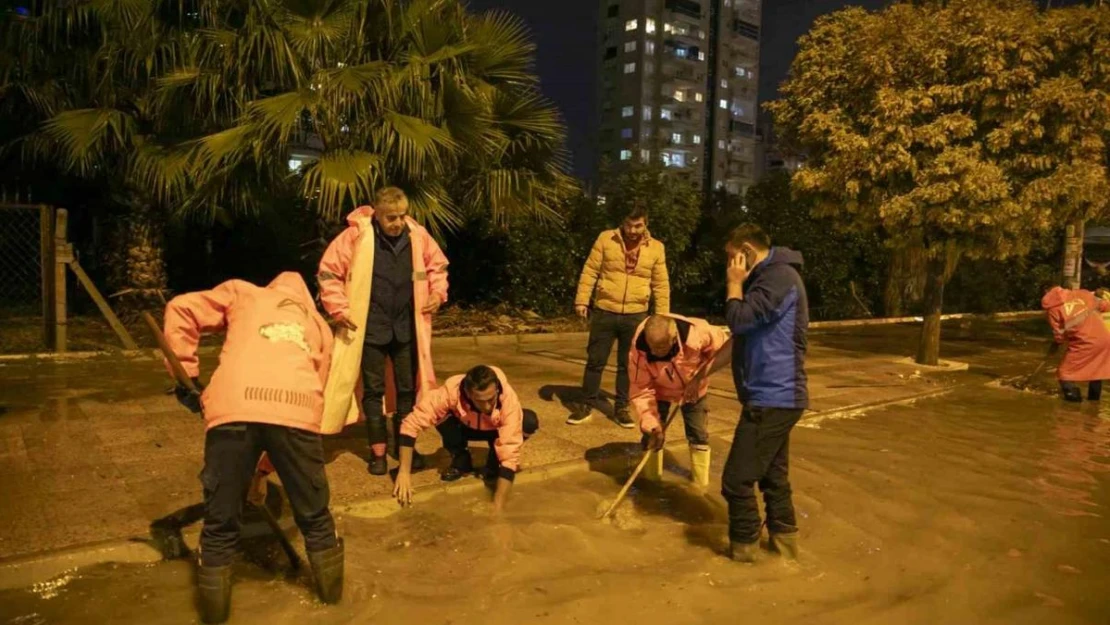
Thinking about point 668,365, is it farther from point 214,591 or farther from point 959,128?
point 959,128

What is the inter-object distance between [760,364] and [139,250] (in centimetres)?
893

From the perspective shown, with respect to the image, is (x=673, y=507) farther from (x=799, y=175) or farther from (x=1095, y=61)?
(x=1095, y=61)

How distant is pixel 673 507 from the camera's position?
529cm

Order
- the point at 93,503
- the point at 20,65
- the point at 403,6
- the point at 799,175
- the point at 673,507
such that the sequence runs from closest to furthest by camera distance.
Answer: the point at 93,503
the point at 673,507
the point at 403,6
the point at 20,65
the point at 799,175

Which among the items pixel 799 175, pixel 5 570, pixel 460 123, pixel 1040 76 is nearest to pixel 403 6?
pixel 460 123

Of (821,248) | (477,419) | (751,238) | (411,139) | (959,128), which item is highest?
(959,128)

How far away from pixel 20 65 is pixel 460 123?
17.4 feet

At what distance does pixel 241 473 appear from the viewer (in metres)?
3.40

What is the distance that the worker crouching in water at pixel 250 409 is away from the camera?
131 inches

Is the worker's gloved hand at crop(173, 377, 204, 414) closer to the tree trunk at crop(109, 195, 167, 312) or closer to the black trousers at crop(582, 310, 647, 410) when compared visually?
the black trousers at crop(582, 310, 647, 410)

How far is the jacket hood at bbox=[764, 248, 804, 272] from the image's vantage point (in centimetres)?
427

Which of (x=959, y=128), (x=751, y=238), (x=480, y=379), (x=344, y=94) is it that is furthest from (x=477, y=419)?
(x=959, y=128)

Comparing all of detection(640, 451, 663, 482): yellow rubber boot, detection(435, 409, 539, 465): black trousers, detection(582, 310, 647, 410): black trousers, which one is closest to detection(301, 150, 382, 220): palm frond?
detection(582, 310, 647, 410): black trousers

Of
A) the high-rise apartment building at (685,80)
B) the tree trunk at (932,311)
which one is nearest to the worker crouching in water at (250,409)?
the tree trunk at (932,311)
